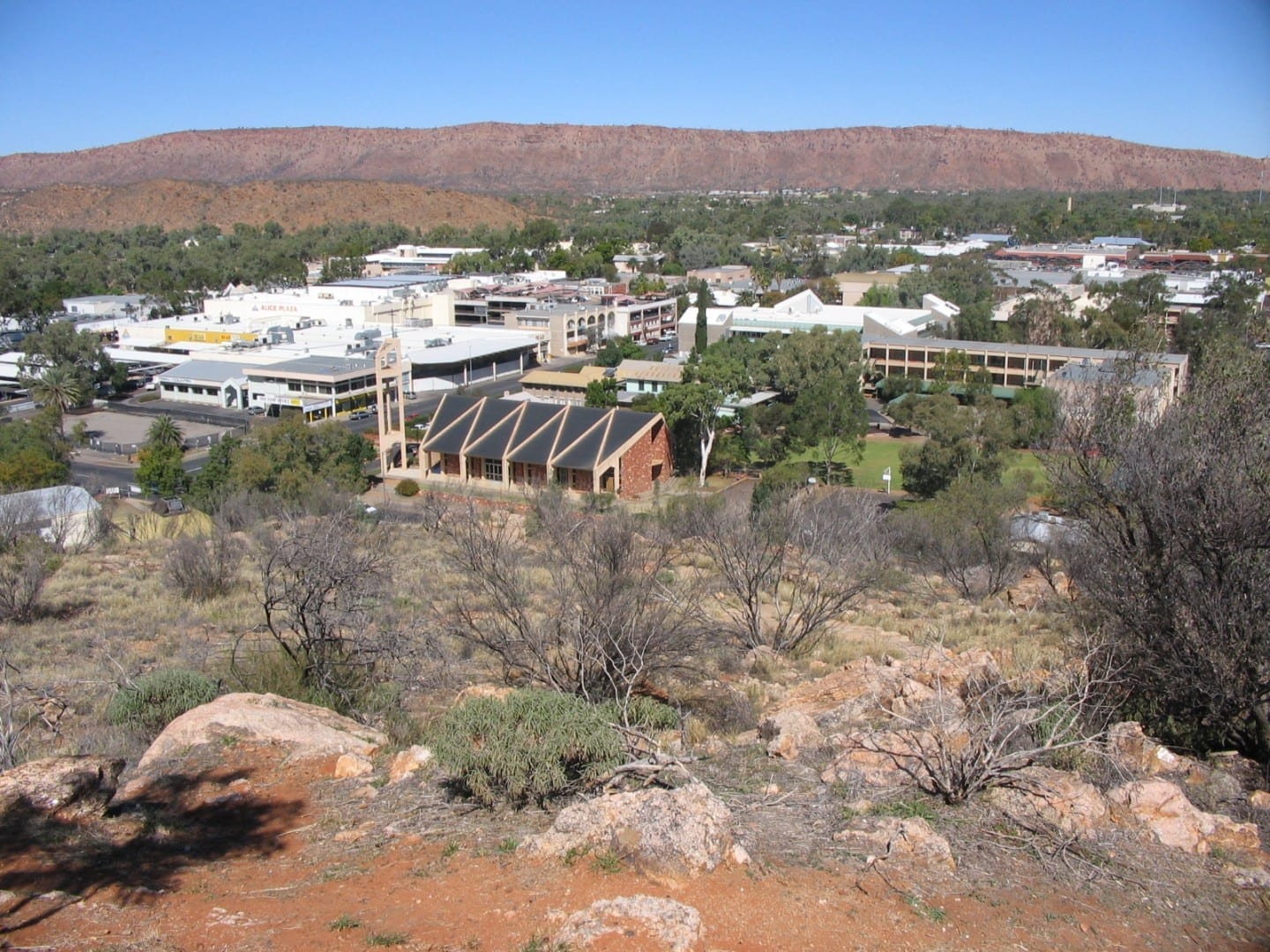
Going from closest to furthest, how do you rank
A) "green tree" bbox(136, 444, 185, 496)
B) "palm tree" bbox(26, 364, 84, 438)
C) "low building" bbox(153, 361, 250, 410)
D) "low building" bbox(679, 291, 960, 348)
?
"green tree" bbox(136, 444, 185, 496)
"palm tree" bbox(26, 364, 84, 438)
"low building" bbox(153, 361, 250, 410)
"low building" bbox(679, 291, 960, 348)

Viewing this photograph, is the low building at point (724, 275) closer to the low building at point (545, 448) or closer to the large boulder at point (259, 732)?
the low building at point (545, 448)

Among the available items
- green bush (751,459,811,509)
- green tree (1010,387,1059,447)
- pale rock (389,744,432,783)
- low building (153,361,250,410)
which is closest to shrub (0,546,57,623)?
pale rock (389,744,432,783)

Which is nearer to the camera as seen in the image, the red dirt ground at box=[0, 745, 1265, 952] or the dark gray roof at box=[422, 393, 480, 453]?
the red dirt ground at box=[0, 745, 1265, 952]

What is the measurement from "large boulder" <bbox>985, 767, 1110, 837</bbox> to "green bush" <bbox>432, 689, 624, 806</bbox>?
9.32 ft

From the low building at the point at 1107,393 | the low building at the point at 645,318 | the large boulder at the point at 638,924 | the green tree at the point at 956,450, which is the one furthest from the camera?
the low building at the point at 645,318

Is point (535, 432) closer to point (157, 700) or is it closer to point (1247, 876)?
point (157, 700)

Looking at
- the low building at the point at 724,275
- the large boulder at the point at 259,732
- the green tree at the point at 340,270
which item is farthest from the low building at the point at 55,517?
the green tree at the point at 340,270

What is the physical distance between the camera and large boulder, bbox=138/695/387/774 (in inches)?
366

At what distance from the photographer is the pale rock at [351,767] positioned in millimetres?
8844

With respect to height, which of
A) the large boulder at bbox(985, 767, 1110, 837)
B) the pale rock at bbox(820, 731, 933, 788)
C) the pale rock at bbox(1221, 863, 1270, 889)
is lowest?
the pale rock at bbox(1221, 863, 1270, 889)

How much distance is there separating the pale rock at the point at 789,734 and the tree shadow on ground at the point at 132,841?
12.8 feet

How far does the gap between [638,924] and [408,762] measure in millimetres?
3333

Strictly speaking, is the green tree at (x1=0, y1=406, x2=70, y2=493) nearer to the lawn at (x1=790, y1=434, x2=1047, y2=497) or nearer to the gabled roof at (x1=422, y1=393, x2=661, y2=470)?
the gabled roof at (x1=422, y1=393, x2=661, y2=470)

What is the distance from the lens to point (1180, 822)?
7.46 m
